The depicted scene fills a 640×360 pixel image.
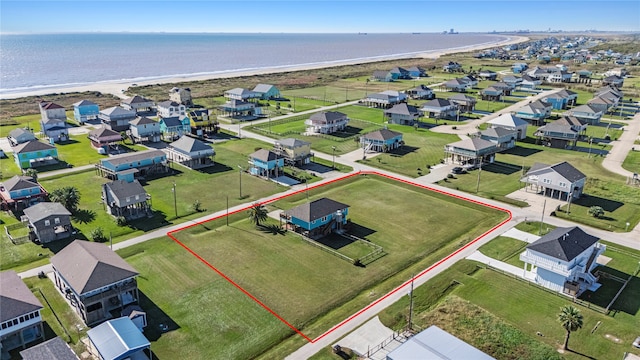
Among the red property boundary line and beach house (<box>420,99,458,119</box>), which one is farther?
beach house (<box>420,99,458,119</box>)

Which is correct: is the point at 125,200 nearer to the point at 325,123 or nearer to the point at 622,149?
the point at 325,123

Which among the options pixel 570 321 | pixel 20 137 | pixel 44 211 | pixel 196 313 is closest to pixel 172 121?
pixel 20 137

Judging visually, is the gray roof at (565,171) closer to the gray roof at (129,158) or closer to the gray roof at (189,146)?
the gray roof at (189,146)

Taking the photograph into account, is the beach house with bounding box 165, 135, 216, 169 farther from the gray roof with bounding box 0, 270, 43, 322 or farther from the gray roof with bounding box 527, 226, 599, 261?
the gray roof with bounding box 527, 226, 599, 261

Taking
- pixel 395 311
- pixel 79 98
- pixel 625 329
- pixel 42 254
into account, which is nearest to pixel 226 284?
pixel 395 311

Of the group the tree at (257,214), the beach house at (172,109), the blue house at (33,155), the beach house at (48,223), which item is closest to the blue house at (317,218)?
the tree at (257,214)

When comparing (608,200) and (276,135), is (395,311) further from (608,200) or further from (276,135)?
(276,135)

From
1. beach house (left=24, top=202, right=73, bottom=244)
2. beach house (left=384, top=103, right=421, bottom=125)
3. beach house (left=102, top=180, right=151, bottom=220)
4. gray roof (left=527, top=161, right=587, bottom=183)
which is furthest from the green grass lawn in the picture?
beach house (left=384, top=103, right=421, bottom=125)
